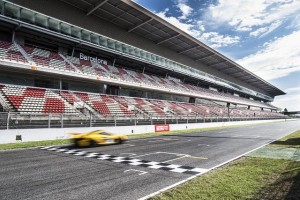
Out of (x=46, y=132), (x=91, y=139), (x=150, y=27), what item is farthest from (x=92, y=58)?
(x=91, y=139)

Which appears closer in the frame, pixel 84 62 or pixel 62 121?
pixel 62 121

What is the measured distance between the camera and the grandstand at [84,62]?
21.2m

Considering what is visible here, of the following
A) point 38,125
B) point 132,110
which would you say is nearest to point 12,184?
point 38,125

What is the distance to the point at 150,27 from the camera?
3709cm

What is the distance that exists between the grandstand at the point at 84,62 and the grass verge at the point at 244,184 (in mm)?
14002

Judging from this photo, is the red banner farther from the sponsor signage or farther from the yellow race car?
the sponsor signage

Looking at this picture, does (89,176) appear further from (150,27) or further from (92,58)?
(150,27)

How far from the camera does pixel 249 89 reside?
92.4 metres

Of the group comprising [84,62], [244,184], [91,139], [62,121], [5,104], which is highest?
[84,62]

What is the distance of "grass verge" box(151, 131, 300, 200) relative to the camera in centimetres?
547

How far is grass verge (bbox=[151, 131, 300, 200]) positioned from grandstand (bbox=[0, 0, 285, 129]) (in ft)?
45.9

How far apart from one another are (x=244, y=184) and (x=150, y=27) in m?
33.8

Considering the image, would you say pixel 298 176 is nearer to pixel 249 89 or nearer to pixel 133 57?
pixel 133 57

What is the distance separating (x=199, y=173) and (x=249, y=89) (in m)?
92.9
